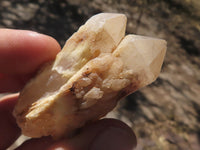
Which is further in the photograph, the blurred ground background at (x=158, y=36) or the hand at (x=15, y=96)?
the blurred ground background at (x=158, y=36)

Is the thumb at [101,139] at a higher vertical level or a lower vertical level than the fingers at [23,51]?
lower

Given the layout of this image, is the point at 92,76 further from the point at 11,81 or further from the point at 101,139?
the point at 11,81

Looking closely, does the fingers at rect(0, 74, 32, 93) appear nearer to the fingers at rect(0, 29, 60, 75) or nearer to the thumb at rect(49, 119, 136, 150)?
the fingers at rect(0, 29, 60, 75)

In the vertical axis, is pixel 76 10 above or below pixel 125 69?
below

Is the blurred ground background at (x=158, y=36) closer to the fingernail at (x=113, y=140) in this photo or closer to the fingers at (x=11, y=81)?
the fingernail at (x=113, y=140)

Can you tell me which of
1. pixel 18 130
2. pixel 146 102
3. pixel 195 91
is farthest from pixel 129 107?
pixel 18 130

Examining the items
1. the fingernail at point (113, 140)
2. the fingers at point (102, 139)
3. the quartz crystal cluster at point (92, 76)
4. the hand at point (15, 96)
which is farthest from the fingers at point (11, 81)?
the fingernail at point (113, 140)

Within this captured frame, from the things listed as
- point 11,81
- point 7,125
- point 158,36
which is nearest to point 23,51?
point 11,81

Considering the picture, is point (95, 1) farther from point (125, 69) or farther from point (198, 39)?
point (125, 69)
